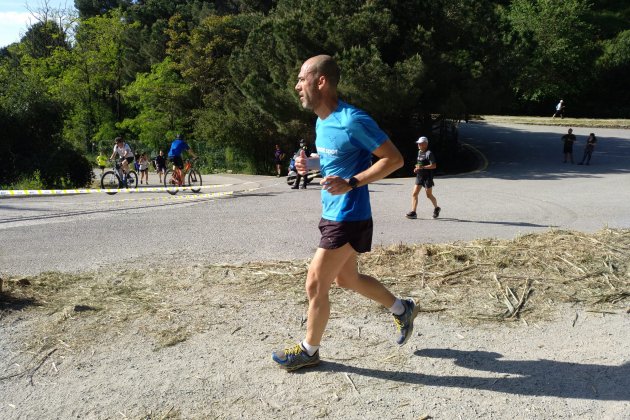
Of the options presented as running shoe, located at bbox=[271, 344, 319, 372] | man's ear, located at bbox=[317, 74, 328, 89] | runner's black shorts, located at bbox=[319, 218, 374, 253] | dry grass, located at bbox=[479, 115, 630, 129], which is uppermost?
dry grass, located at bbox=[479, 115, 630, 129]

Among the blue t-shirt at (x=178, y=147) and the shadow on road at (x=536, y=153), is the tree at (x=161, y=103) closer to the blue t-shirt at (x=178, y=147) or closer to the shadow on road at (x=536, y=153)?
the shadow on road at (x=536, y=153)

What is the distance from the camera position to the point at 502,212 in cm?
1162

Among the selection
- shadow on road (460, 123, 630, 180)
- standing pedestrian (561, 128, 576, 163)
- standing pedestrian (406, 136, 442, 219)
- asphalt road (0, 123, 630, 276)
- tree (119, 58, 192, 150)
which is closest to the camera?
asphalt road (0, 123, 630, 276)

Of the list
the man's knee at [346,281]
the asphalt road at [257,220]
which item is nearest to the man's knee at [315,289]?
the man's knee at [346,281]

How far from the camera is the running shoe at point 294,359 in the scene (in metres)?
3.64

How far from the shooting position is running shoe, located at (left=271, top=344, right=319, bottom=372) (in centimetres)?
364

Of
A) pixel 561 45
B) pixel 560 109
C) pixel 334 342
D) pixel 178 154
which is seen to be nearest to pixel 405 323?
pixel 334 342

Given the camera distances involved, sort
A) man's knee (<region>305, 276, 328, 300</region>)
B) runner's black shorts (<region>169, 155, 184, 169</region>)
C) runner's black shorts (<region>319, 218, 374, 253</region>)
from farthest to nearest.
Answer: runner's black shorts (<region>169, 155, 184, 169</region>), man's knee (<region>305, 276, 328, 300</region>), runner's black shorts (<region>319, 218, 374, 253</region>)

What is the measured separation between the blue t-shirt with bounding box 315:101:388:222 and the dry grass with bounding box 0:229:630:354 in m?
1.49

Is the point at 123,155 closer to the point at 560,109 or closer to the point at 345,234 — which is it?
the point at 345,234

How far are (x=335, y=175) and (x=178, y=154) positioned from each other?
13.3 metres

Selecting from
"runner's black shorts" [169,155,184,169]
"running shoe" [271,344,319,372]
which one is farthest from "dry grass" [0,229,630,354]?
"runner's black shorts" [169,155,184,169]

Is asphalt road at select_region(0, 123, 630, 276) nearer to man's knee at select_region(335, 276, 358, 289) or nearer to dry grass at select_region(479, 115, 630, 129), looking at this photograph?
man's knee at select_region(335, 276, 358, 289)

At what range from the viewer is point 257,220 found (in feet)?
34.4
